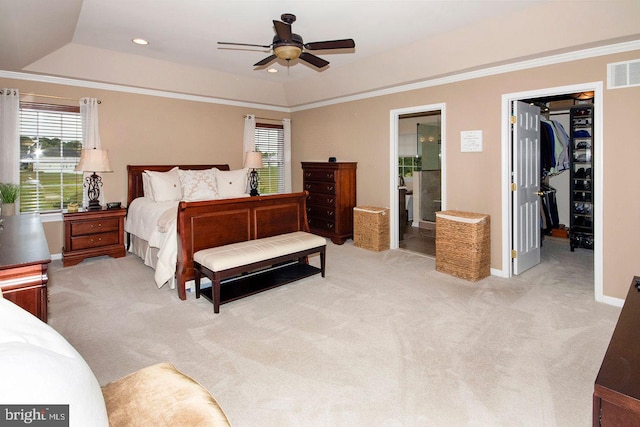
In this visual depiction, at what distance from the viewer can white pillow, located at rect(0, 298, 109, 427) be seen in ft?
2.60

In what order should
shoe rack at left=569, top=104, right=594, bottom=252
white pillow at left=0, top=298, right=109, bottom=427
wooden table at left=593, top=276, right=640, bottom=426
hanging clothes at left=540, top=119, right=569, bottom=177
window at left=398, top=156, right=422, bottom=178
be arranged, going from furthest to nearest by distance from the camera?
window at left=398, top=156, right=422, bottom=178 < hanging clothes at left=540, top=119, right=569, bottom=177 < shoe rack at left=569, top=104, right=594, bottom=252 < wooden table at left=593, top=276, right=640, bottom=426 < white pillow at left=0, top=298, right=109, bottom=427

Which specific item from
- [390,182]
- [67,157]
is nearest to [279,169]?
[390,182]

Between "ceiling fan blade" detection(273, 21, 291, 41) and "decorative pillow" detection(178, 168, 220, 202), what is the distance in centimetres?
297

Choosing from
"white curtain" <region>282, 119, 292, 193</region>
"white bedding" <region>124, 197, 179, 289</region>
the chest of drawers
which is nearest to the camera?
"white bedding" <region>124, 197, 179, 289</region>

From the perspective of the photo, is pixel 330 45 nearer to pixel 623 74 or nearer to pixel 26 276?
pixel 623 74

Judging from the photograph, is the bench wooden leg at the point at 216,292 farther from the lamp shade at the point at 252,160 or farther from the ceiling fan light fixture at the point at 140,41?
the lamp shade at the point at 252,160

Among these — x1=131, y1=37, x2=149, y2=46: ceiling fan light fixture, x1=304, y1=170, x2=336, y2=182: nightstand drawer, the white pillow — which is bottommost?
the white pillow

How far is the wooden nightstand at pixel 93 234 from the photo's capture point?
4910 mm

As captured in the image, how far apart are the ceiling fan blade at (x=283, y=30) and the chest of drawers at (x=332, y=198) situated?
3.02 meters

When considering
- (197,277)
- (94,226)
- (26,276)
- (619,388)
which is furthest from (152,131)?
(619,388)

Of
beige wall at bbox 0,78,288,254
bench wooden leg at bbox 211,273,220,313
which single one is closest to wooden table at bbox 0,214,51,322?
bench wooden leg at bbox 211,273,220,313

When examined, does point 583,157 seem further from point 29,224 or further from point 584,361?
point 29,224

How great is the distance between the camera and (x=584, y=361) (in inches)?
98.9

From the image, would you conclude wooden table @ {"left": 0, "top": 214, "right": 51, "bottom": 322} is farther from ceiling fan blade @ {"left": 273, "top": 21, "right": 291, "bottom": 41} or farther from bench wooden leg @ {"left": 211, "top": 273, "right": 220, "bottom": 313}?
ceiling fan blade @ {"left": 273, "top": 21, "right": 291, "bottom": 41}
